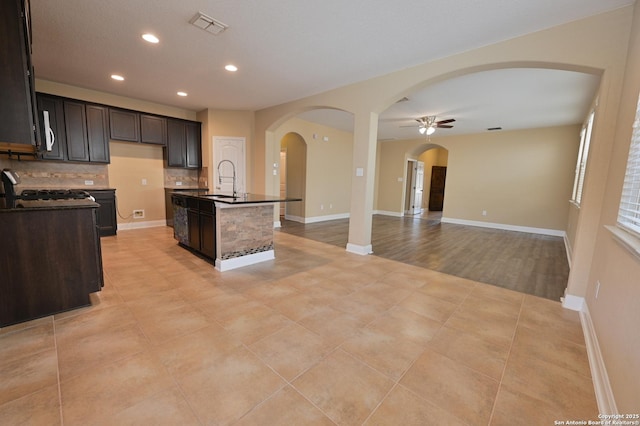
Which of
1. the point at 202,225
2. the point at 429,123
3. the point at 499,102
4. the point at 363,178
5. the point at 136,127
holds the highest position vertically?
the point at 499,102

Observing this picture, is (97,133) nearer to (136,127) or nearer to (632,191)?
(136,127)

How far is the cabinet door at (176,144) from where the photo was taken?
5832 mm

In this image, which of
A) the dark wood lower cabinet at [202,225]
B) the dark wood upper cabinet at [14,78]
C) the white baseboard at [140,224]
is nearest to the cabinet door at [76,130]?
the white baseboard at [140,224]

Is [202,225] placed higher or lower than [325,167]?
lower

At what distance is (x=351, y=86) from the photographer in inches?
166

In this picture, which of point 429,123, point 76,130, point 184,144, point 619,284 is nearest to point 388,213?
point 429,123

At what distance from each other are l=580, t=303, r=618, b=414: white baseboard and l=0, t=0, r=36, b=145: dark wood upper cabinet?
13.0 ft

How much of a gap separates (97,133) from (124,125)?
487 mm

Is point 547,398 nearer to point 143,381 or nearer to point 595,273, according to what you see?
point 595,273

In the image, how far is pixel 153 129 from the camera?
5.60m

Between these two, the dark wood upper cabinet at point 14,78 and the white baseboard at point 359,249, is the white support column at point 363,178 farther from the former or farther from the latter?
the dark wood upper cabinet at point 14,78

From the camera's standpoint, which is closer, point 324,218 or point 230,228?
point 230,228

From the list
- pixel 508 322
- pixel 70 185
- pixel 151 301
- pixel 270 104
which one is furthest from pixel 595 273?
pixel 70 185

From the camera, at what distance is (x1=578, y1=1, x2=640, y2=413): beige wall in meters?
1.25
